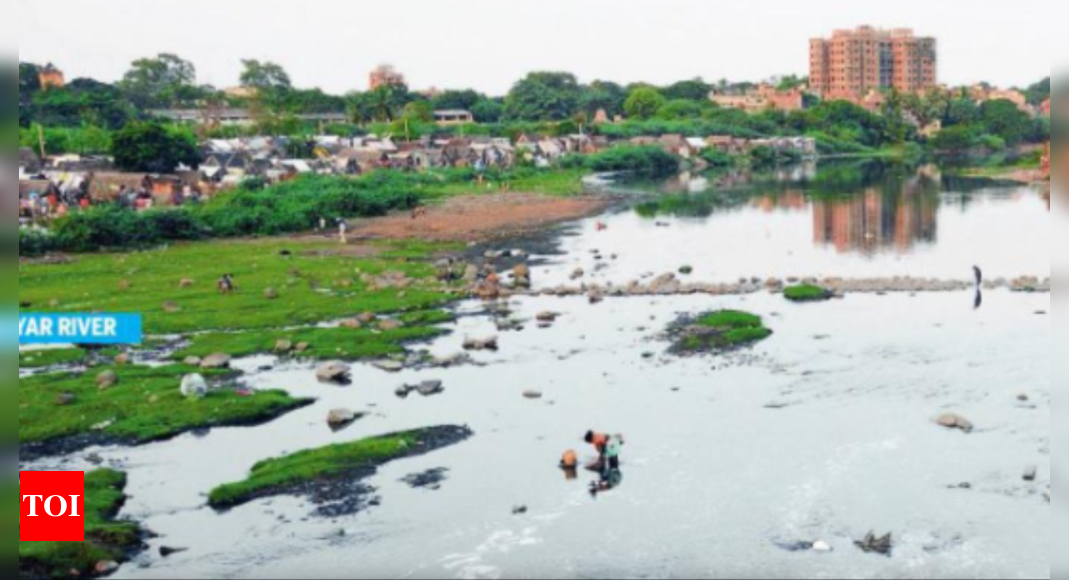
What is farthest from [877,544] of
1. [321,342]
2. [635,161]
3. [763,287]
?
[635,161]

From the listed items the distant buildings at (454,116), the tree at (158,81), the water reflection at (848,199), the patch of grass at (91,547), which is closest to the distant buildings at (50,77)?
the tree at (158,81)

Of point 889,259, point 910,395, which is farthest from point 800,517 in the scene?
point 889,259

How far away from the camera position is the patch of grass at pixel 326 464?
2677cm

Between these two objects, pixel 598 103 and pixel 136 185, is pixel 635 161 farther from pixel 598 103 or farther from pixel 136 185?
pixel 136 185

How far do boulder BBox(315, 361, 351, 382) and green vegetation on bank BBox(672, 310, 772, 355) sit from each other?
11.4 m

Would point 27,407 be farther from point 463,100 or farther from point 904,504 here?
point 463,100

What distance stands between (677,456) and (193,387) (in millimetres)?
15016

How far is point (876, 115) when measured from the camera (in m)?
177

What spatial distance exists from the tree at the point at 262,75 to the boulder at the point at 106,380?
142721 millimetres

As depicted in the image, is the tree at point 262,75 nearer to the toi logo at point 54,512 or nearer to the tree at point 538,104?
the tree at point 538,104

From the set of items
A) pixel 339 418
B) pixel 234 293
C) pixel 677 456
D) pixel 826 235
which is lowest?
pixel 677 456

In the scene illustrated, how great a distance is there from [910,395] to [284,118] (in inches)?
4473

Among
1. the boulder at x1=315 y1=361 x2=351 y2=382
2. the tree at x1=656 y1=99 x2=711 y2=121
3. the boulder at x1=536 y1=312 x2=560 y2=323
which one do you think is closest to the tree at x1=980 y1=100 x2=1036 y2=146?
the tree at x1=656 y1=99 x2=711 y2=121

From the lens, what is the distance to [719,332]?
41.8 m
